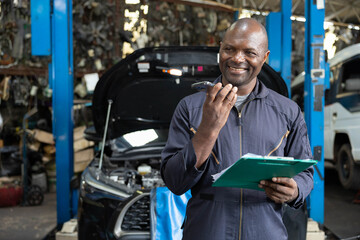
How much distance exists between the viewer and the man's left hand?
138cm

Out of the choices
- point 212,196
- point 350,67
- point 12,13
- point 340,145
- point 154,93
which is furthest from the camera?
point 12,13

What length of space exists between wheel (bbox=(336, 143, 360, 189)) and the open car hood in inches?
142

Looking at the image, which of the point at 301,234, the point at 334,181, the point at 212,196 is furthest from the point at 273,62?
the point at 334,181

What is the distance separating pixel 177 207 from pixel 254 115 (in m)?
1.19

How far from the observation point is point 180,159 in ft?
4.59

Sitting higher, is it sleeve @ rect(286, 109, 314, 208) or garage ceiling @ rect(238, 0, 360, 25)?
garage ceiling @ rect(238, 0, 360, 25)

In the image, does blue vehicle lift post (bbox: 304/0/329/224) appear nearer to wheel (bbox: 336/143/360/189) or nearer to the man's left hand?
wheel (bbox: 336/143/360/189)

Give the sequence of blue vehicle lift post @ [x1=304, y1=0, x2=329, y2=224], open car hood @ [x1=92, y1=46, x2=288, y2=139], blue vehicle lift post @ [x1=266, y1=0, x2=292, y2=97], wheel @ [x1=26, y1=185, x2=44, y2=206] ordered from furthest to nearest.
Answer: wheel @ [x1=26, y1=185, x2=44, y2=206]
blue vehicle lift post @ [x1=266, y1=0, x2=292, y2=97]
blue vehicle lift post @ [x1=304, y1=0, x2=329, y2=224]
open car hood @ [x1=92, y1=46, x2=288, y2=139]

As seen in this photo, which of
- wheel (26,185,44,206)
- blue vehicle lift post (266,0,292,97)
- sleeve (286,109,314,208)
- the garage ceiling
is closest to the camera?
sleeve (286,109,314,208)

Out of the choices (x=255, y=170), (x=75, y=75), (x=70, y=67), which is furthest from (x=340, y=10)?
(x=255, y=170)

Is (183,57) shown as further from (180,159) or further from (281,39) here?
(180,159)

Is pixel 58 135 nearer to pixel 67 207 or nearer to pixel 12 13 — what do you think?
pixel 67 207

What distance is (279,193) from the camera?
4.59 feet

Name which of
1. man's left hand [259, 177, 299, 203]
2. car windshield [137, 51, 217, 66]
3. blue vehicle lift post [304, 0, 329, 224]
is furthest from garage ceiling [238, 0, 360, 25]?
man's left hand [259, 177, 299, 203]
